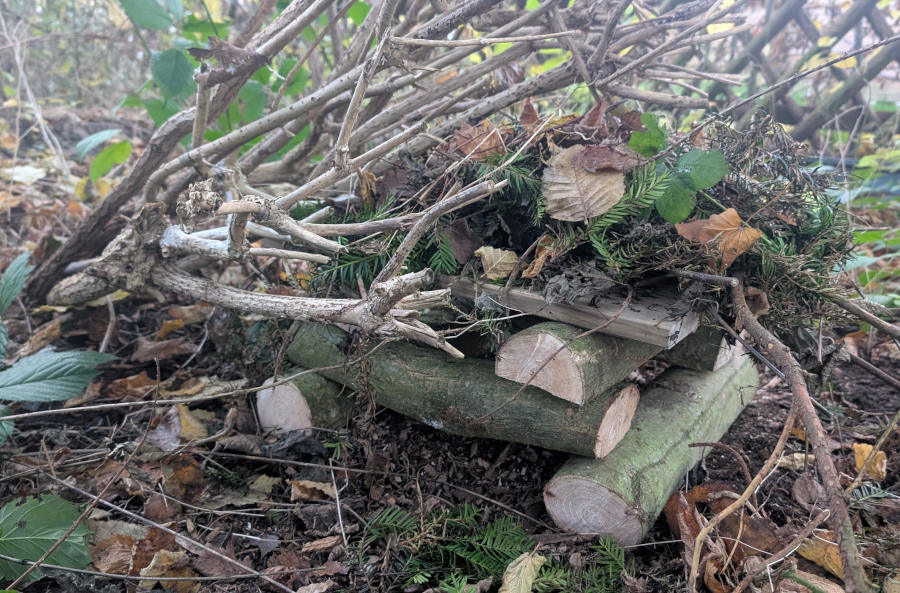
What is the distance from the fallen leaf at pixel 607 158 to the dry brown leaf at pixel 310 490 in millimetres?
1404

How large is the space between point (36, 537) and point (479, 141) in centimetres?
186

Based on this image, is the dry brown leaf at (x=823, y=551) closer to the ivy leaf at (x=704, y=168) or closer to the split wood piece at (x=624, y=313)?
the split wood piece at (x=624, y=313)

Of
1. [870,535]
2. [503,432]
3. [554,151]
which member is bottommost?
[870,535]

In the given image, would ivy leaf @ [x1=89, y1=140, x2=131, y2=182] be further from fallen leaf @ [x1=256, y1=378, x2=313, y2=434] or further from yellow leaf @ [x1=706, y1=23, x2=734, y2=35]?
yellow leaf @ [x1=706, y1=23, x2=734, y2=35]

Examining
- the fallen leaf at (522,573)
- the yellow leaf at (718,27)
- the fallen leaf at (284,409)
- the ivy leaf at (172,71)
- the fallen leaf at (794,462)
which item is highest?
the ivy leaf at (172,71)

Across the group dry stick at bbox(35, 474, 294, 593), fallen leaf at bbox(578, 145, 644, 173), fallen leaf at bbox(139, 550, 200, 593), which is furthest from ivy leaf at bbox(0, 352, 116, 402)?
fallen leaf at bbox(578, 145, 644, 173)

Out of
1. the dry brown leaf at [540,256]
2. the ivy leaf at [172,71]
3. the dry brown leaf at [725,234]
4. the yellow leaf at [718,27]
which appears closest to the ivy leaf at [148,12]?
the ivy leaf at [172,71]

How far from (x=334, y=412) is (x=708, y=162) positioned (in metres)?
1.63

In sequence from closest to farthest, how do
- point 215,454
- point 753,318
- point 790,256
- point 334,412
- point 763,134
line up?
point 753,318 → point 790,256 → point 763,134 → point 215,454 → point 334,412

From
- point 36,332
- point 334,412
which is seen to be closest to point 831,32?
point 334,412

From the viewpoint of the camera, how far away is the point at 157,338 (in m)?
2.80

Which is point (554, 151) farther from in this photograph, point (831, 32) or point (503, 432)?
point (831, 32)

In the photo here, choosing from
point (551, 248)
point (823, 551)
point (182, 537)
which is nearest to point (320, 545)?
point (182, 537)

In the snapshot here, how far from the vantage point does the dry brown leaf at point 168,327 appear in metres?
2.76
